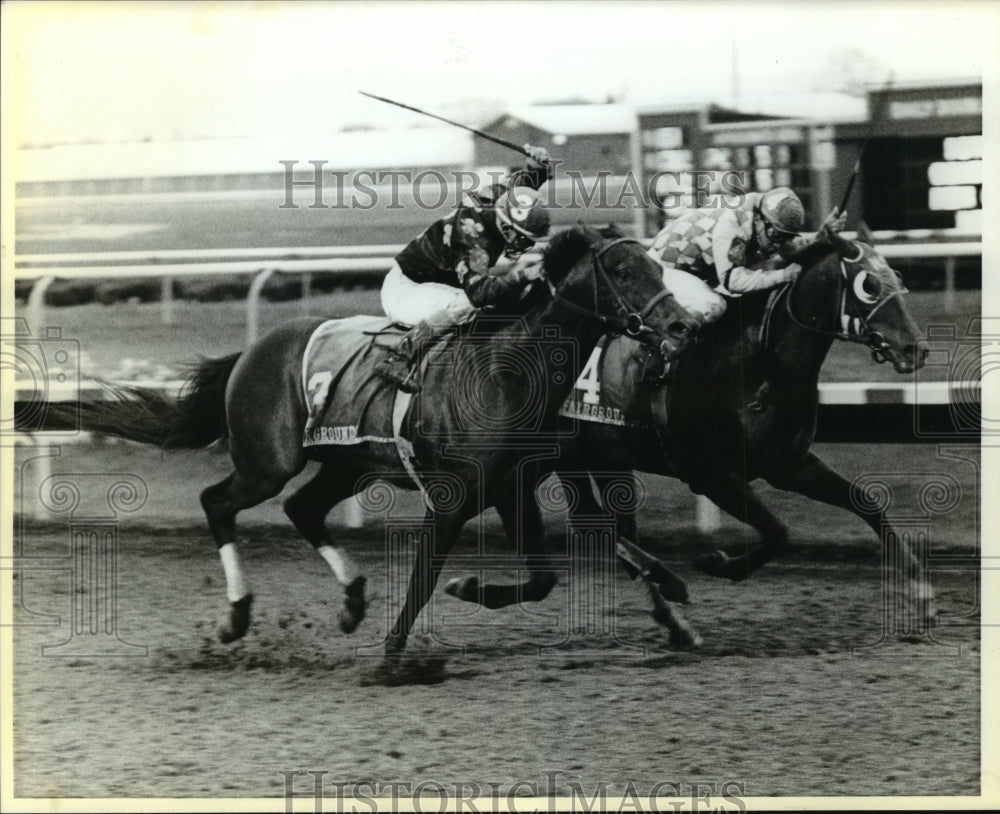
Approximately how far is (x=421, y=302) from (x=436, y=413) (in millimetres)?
406

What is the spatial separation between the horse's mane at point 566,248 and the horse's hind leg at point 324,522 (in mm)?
1039

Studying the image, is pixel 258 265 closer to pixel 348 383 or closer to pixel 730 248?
pixel 348 383

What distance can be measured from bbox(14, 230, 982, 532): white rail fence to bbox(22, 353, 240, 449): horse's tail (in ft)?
0.25

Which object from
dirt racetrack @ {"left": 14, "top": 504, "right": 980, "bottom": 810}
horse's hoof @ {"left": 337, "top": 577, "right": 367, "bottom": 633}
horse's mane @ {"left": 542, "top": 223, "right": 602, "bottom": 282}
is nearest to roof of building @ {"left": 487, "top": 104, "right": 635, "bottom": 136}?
horse's mane @ {"left": 542, "top": 223, "right": 602, "bottom": 282}

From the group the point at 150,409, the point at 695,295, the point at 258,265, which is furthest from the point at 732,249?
the point at 150,409

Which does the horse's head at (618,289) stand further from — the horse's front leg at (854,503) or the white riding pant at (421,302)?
the horse's front leg at (854,503)

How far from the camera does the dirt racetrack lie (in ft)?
12.6

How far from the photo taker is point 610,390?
3.82 metres

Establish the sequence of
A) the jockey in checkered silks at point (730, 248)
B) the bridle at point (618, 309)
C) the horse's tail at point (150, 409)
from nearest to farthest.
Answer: the bridle at point (618, 309)
the jockey in checkered silks at point (730, 248)
the horse's tail at point (150, 409)

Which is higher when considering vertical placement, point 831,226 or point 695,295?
point 831,226

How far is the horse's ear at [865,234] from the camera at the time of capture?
3.82 metres

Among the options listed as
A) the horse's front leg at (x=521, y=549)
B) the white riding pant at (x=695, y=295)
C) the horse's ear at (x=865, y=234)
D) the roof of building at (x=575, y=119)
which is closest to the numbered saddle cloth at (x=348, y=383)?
the horse's front leg at (x=521, y=549)

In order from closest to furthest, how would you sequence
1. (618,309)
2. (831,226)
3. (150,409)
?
(618,309)
(831,226)
(150,409)

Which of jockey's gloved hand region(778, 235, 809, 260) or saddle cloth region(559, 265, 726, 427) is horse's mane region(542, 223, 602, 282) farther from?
jockey's gloved hand region(778, 235, 809, 260)
